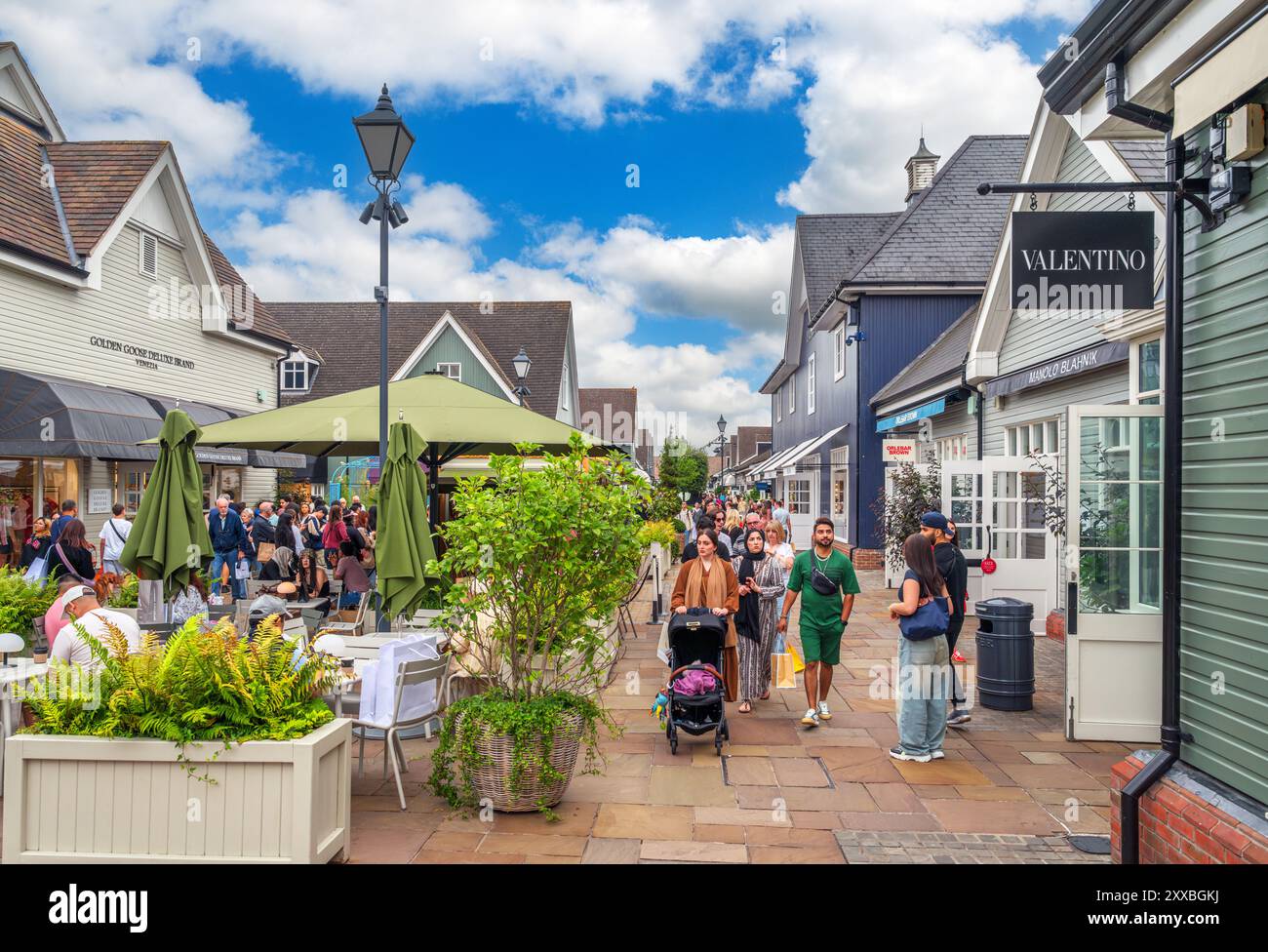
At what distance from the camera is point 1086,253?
17.2 feet

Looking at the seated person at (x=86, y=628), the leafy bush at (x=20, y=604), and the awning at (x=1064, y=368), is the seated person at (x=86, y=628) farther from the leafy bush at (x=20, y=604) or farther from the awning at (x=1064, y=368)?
the awning at (x=1064, y=368)

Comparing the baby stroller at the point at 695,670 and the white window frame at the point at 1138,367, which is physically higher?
the white window frame at the point at 1138,367

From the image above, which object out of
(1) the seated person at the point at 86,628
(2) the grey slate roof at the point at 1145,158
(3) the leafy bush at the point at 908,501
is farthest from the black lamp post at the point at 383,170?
(3) the leafy bush at the point at 908,501

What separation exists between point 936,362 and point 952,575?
10933 mm

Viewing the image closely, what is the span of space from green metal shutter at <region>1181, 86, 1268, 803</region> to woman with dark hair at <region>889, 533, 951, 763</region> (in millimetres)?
2100

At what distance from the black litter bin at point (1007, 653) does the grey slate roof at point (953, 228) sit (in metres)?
13.8

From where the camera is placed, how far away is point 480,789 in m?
5.17

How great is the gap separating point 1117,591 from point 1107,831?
2.31m

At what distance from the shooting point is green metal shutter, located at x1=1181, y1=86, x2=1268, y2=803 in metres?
3.71

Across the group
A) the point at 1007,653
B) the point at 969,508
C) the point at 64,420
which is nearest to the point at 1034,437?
the point at 969,508

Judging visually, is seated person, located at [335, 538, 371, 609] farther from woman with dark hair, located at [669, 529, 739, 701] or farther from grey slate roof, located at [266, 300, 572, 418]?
grey slate roof, located at [266, 300, 572, 418]

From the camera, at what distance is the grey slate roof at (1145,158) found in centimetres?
850

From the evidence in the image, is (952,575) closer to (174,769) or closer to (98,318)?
(174,769)

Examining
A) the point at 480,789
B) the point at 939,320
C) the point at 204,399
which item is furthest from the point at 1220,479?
the point at 204,399
